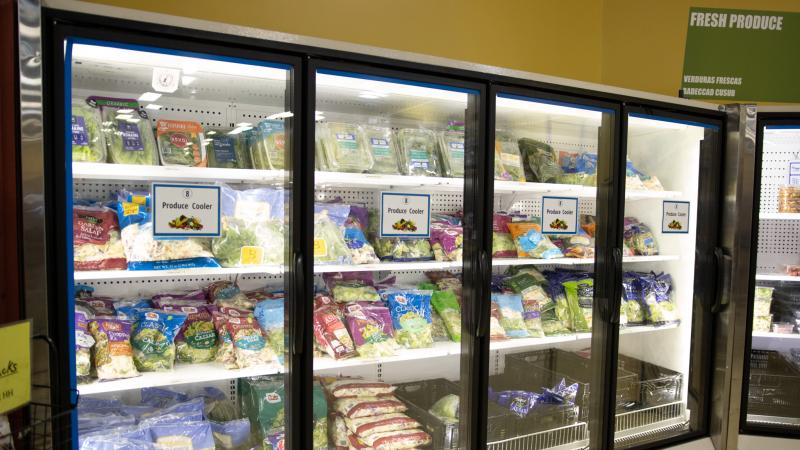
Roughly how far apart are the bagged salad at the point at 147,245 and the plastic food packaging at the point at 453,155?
120 centimetres

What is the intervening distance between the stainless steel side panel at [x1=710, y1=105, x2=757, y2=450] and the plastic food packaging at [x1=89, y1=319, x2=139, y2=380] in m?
3.03

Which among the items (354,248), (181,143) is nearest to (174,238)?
(181,143)

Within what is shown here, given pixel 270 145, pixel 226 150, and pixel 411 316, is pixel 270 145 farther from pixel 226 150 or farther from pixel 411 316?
pixel 411 316

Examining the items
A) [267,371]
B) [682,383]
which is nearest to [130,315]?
[267,371]

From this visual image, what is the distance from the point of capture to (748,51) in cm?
361

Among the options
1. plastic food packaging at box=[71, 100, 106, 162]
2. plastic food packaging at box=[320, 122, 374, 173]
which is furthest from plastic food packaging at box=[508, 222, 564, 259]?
plastic food packaging at box=[71, 100, 106, 162]

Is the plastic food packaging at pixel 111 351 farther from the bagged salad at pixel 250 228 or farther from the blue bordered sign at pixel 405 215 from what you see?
the blue bordered sign at pixel 405 215

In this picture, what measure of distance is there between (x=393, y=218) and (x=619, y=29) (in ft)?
9.38

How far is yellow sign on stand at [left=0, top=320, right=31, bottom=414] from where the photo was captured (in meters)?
1.19

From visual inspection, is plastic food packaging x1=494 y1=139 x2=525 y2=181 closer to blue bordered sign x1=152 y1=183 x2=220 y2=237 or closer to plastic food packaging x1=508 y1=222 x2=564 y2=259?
plastic food packaging x1=508 y1=222 x2=564 y2=259

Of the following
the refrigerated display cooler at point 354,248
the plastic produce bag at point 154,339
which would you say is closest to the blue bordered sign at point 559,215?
the refrigerated display cooler at point 354,248

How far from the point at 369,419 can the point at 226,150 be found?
1351 millimetres

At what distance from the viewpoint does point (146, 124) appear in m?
2.09

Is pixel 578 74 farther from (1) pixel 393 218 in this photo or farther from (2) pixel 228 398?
(2) pixel 228 398
